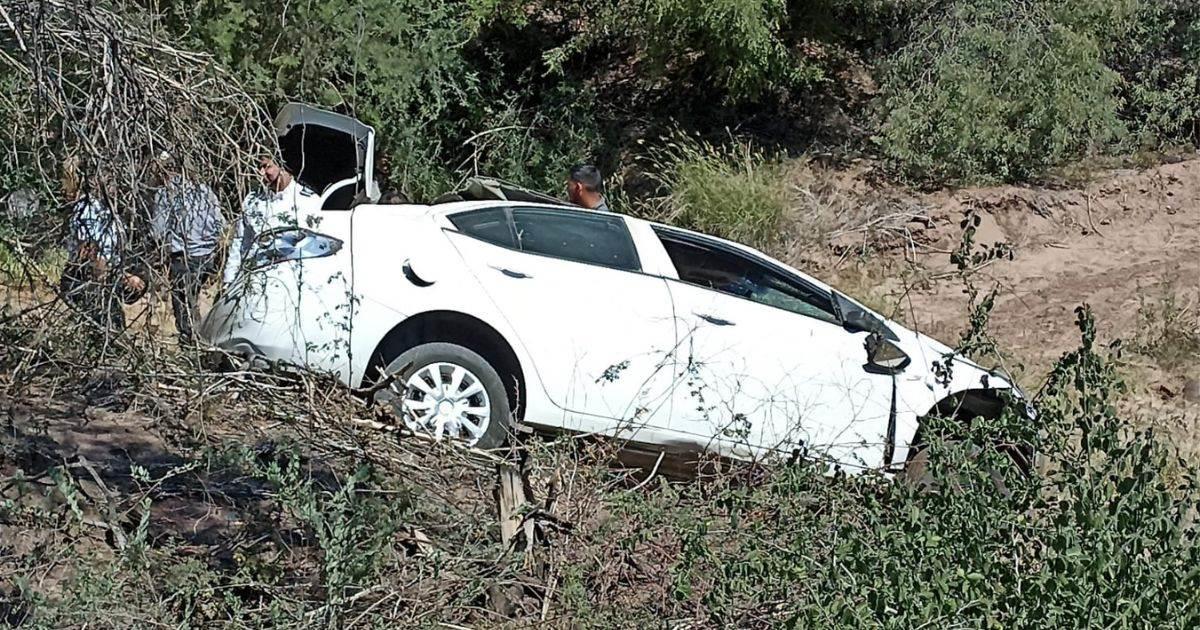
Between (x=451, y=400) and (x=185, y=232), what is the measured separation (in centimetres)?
242

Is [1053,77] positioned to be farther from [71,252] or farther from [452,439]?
[71,252]

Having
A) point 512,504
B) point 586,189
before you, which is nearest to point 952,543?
point 512,504

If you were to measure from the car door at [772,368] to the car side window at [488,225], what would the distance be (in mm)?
851

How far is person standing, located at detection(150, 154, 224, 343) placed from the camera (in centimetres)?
475

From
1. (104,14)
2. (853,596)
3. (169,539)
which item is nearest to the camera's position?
(853,596)

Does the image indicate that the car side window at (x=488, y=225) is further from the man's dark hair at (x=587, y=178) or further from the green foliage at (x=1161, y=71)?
the green foliage at (x=1161, y=71)

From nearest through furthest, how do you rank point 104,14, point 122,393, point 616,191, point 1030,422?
point 104,14 < point 1030,422 < point 122,393 < point 616,191

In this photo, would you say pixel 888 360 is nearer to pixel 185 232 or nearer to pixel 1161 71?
pixel 185 232

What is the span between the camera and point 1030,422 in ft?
16.0

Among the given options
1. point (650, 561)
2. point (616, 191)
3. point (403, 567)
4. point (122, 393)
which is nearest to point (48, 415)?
point (122, 393)

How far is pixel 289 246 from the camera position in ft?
22.1

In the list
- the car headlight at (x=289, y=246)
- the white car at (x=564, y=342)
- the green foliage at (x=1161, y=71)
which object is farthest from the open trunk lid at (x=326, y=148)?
the green foliage at (x=1161, y=71)

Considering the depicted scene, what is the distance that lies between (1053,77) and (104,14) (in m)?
9.89

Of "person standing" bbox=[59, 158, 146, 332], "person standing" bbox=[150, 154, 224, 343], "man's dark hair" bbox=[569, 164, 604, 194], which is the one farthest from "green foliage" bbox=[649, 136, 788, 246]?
"person standing" bbox=[59, 158, 146, 332]
